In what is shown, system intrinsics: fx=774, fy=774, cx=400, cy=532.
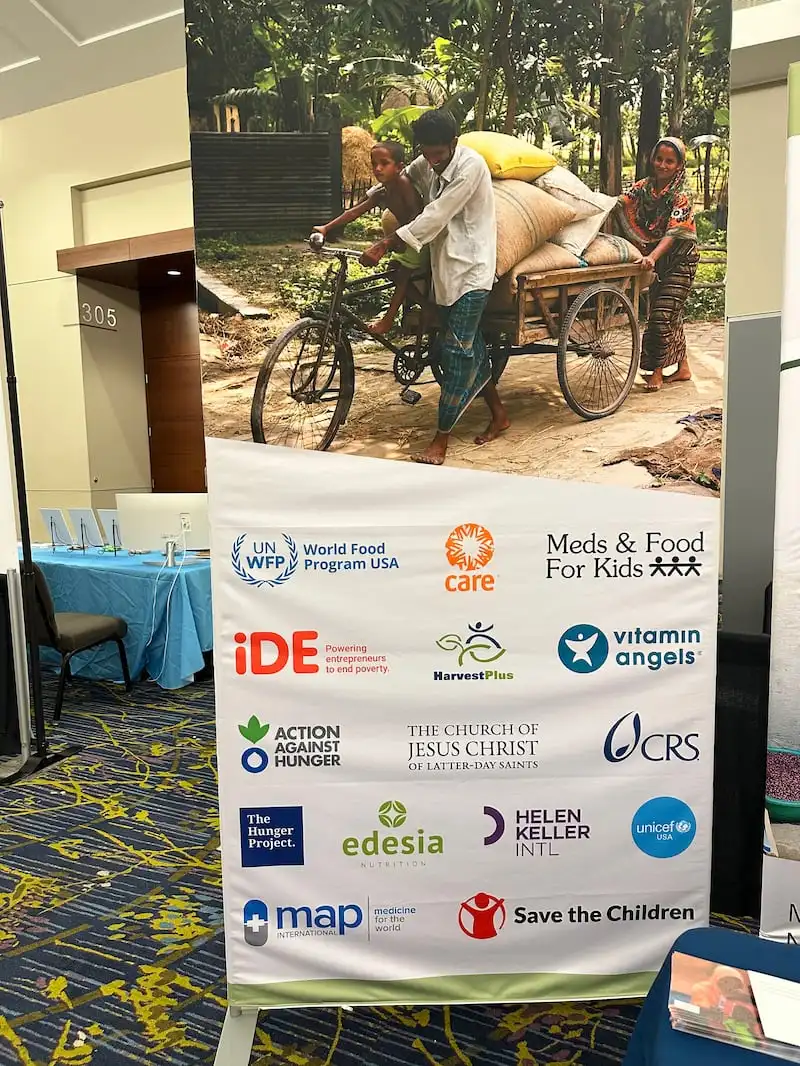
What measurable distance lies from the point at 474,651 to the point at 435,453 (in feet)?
1.38

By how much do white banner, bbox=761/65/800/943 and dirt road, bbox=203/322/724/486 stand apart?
0.23m

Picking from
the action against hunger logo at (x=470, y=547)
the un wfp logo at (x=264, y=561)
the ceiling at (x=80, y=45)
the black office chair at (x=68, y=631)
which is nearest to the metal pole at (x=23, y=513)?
the black office chair at (x=68, y=631)

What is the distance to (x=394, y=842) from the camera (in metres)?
1.66

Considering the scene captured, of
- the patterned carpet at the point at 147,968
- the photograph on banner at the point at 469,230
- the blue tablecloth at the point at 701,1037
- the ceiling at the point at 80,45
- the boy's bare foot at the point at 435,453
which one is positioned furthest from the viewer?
the ceiling at the point at 80,45

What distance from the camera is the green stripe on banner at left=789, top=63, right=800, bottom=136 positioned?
1623mm

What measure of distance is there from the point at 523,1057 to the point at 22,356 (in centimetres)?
636

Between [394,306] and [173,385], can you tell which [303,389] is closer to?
[394,306]

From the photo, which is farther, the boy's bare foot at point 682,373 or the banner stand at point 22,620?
the banner stand at point 22,620

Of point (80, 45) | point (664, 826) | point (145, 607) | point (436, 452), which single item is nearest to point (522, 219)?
point (436, 452)

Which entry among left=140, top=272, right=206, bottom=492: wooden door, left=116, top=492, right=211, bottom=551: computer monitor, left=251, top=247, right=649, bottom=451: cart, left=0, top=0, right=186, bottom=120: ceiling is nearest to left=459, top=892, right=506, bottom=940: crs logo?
left=251, top=247, right=649, bottom=451: cart

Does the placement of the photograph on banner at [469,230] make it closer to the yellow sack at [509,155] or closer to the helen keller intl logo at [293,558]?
the yellow sack at [509,155]

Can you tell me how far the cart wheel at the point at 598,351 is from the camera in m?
1.58

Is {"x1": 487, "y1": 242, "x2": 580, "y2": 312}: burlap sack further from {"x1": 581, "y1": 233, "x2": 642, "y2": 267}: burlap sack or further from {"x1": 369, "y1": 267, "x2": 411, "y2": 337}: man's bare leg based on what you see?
{"x1": 369, "y1": 267, "x2": 411, "y2": 337}: man's bare leg

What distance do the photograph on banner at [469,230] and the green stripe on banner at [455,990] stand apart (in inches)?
42.9
